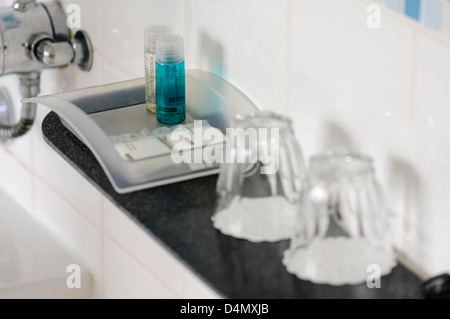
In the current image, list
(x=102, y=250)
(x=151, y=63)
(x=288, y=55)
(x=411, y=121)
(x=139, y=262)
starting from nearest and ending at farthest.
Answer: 1. (x=411, y=121)
2. (x=288, y=55)
3. (x=151, y=63)
4. (x=139, y=262)
5. (x=102, y=250)

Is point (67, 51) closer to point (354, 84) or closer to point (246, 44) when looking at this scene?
point (246, 44)

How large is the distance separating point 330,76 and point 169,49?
0.20m

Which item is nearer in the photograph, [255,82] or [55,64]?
[255,82]

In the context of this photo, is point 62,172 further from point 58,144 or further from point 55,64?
point 58,144

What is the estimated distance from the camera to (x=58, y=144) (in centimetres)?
94

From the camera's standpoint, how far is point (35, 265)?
1.39 metres

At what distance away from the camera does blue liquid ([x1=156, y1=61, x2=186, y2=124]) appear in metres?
0.94

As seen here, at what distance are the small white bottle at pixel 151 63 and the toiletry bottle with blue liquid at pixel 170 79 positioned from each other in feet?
0.09

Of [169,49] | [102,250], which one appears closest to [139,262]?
[102,250]

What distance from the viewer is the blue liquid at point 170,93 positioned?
0.94m

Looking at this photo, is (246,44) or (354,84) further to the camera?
(246,44)
